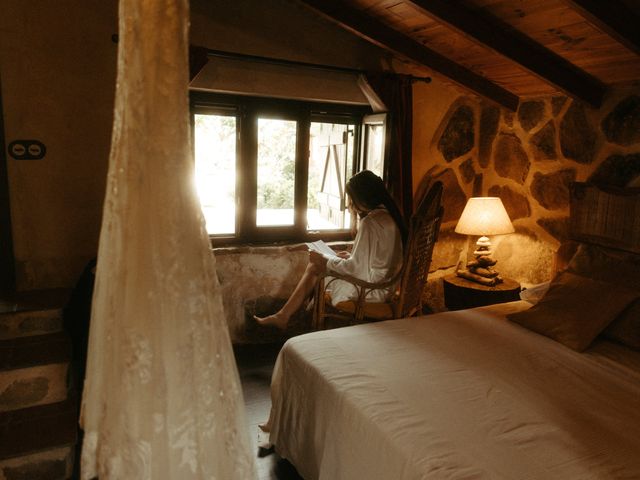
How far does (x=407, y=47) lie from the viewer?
10.3 feet

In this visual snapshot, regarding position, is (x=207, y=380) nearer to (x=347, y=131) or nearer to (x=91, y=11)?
(x=91, y=11)

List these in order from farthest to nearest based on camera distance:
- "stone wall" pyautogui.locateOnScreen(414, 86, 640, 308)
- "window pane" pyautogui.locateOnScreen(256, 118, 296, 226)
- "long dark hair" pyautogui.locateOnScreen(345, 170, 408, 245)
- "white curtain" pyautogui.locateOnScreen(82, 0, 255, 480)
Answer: "window pane" pyautogui.locateOnScreen(256, 118, 296, 226) < "stone wall" pyautogui.locateOnScreen(414, 86, 640, 308) < "long dark hair" pyautogui.locateOnScreen(345, 170, 408, 245) < "white curtain" pyautogui.locateOnScreen(82, 0, 255, 480)

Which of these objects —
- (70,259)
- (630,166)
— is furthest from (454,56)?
(70,259)

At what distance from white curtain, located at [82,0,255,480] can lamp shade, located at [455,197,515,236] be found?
9.48 feet

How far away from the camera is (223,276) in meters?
3.28

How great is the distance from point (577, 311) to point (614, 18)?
4.47 feet

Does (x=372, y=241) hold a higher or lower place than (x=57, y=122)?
lower

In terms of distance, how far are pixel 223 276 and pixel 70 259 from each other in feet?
3.15

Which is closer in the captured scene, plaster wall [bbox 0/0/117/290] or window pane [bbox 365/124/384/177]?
plaster wall [bbox 0/0/117/290]

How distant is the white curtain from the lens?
2.20 feet

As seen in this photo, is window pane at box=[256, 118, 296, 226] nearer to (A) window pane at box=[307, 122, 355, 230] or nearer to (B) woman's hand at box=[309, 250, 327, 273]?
(A) window pane at box=[307, 122, 355, 230]

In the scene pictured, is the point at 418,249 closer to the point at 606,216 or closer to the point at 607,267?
the point at 607,267

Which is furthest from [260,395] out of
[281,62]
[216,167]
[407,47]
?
[407,47]

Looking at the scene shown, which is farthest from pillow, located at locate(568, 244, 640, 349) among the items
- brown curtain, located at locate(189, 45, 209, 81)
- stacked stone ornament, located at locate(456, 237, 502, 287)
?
brown curtain, located at locate(189, 45, 209, 81)
